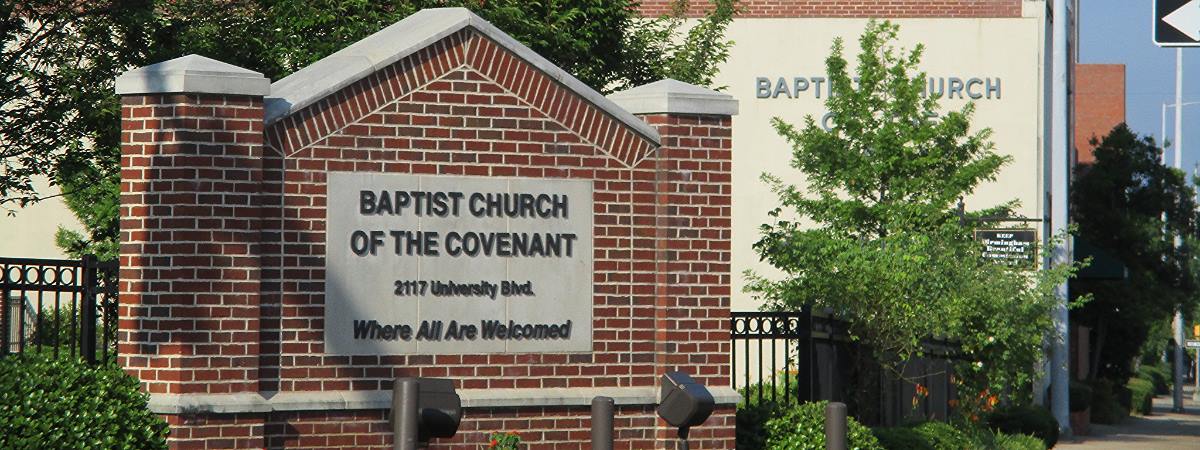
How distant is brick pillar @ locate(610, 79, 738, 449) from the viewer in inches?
449

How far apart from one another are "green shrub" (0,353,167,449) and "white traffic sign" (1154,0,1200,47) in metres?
7.52

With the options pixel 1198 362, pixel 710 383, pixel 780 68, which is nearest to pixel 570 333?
pixel 710 383

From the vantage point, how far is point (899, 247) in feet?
53.4

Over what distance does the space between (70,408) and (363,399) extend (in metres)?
1.89

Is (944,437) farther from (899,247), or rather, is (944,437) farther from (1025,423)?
(1025,423)

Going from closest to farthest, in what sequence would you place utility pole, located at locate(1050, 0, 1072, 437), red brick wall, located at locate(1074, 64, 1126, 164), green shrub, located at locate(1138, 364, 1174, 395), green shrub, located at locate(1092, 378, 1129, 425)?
1. utility pole, located at locate(1050, 0, 1072, 437)
2. green shrub, located at locate(1092, 378, 1129, 425)
3. green shrub, located at locate(1138, 364, 1174, 395)
4. red brick wall, located at locate(1074, 64, 1126, 164)

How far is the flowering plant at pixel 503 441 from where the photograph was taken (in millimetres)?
10648

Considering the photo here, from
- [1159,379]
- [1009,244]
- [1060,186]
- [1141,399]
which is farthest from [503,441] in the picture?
[1159,379]

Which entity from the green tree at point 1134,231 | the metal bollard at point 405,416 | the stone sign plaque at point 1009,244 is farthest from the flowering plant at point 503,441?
the green tree at point 1134,231

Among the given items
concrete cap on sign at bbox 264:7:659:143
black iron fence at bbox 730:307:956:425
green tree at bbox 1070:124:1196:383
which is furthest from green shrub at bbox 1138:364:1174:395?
concrete cap on sign at bbox 264:7:659:143

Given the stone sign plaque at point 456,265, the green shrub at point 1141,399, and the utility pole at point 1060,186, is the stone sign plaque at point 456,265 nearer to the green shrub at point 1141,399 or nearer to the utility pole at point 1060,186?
the utility pole at point 1060,186

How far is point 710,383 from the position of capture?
1163 cm

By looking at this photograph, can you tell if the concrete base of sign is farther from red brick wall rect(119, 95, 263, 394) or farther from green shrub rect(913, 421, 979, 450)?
green shrub rect(913, 421, 979, 450)

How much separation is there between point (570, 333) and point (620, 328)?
0.41 metres
